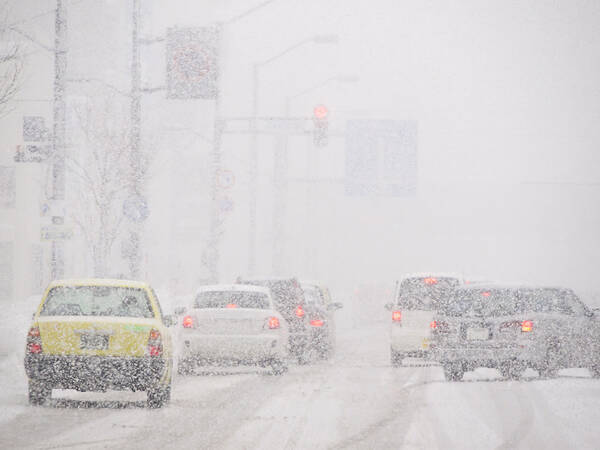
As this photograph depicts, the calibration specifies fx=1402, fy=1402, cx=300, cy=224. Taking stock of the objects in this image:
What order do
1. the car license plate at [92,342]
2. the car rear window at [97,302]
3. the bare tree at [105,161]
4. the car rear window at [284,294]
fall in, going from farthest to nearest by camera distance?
the bare tree at [105,161]
the car rear window at [284,294]
the car rear window at [97,302]
the car license plate at [92,342]

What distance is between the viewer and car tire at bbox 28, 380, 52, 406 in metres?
15.7

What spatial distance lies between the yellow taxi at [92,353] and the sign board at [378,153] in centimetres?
3327

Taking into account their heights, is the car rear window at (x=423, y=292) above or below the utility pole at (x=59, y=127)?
→ below

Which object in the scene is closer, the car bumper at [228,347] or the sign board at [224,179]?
the car bumper at [228,347]

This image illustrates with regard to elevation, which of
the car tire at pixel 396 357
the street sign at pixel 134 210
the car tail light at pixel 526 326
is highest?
the street sign at pixel 134 210

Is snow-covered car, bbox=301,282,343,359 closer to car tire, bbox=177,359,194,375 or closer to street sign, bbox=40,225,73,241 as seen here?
street sign, bbox=40,225,73,241

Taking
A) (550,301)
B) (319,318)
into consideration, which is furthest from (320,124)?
(550,301)

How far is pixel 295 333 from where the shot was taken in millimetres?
26266

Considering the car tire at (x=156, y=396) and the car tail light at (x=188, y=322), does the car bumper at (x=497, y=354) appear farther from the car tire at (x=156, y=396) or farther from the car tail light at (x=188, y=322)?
the car tire at (x=156, y=396)

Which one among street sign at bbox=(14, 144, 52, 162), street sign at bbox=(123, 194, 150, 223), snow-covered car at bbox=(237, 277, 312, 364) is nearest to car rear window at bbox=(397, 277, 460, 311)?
snow-covered car at bbox=(237, 277, 312, 364)

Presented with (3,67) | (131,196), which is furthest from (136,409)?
(3,67)

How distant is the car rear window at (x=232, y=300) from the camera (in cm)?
2216

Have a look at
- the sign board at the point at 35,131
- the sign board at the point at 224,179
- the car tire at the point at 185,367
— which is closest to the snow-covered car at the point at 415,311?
the car tire at the point at 185,367

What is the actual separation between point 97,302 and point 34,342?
1276mm
